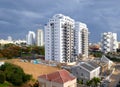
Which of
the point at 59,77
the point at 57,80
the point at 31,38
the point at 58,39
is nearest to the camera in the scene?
the point at 57,80

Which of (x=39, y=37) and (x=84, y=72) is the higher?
(x=39, y=37)

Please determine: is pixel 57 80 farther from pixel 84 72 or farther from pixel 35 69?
pixel 35 69

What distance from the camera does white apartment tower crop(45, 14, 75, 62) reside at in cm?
6212

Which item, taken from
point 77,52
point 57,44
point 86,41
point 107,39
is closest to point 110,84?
point 57,44

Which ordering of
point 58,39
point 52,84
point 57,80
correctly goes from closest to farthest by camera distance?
point 57,80 → point 52,84 → point 58,39

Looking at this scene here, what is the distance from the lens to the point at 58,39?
6231cm

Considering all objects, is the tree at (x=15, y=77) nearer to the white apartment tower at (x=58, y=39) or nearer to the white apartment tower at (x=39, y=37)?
the white apartment tower at (x=58, y=39)

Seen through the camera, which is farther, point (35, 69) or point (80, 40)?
point (80, 40)

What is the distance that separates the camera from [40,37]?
5344 inches

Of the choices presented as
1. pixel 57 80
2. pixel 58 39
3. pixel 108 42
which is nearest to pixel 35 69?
pixel 58 39

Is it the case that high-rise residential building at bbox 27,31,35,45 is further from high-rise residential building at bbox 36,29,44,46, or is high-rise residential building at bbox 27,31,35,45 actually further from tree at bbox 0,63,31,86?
tree at bbox 0,63,31,86

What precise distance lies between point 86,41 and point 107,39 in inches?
580

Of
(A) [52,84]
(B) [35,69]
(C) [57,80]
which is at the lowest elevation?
(A) [52,84]

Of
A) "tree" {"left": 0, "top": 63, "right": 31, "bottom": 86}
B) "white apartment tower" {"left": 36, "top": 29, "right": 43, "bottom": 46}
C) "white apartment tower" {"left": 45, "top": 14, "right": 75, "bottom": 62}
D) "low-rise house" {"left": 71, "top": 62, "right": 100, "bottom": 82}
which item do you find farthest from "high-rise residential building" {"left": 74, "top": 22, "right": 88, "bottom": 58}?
"white apartment tower" {"left": 36, "top": 29, "right": 43, "bottom": 46}
